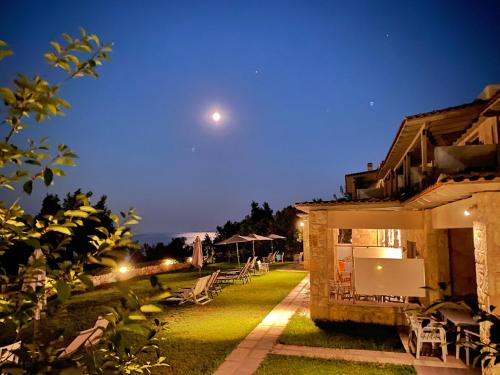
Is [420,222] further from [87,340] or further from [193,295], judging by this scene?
[87,340]

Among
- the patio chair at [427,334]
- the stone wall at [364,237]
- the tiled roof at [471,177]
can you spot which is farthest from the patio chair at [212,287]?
the tiled roof at [471,177]

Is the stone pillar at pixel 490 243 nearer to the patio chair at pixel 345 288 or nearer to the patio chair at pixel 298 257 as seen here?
the patio chair at pixel 345 288

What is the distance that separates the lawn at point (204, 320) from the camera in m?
7.09

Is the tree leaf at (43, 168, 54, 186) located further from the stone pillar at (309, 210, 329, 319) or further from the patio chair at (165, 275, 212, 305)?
the patio chair at (165, 275, 212, 305)

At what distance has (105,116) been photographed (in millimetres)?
121062

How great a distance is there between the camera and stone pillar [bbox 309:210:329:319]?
391 inches

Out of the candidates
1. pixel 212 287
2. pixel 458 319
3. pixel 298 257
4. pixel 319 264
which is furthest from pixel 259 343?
pixel 298 257

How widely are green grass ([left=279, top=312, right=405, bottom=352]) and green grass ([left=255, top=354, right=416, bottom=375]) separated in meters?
0.94

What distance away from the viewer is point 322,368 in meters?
6.56

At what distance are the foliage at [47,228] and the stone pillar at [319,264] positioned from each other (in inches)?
339

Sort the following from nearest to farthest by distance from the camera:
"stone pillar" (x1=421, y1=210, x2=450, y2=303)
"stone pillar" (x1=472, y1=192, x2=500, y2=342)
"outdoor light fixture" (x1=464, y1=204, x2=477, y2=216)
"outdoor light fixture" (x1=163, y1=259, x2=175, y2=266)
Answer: "stone pillar" (x1=472, y1=192, x2=500, y2=342), "outdoor light fixture" (x1=464, y1=204, x2=477, y2=216), "stone pillar" (x1=421, y1=210, x2=450, y2=303), "outdoor light fixture" (x1=163, y1=259, x2=175, y2=266)

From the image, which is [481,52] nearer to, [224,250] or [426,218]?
[224,250]

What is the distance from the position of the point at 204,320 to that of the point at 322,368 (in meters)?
4.46

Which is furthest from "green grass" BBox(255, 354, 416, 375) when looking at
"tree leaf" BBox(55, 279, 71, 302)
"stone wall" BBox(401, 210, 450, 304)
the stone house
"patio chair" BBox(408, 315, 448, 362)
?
"tree leaf" BBox(55, 279, 71, 302)
